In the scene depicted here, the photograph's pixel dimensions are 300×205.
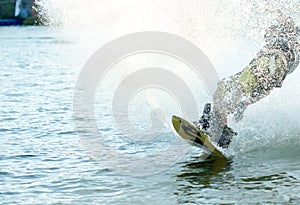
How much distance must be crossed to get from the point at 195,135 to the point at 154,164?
845 mm

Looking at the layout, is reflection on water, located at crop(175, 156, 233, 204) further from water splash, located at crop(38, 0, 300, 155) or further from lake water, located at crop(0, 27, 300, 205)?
water splash, located at crop(38, 0, 300, 155)

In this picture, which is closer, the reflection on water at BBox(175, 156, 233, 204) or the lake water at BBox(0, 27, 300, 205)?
the lake water at BBox(0, 27, 300, 205)

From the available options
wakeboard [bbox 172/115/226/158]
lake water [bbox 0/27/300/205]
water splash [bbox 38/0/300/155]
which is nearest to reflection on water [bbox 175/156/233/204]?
lake water [bbox 0/27/300/205]

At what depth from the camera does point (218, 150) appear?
9.70 meters

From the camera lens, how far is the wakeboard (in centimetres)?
951

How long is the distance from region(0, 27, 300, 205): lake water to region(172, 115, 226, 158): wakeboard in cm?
21

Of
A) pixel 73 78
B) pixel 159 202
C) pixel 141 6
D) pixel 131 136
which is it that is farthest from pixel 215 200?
pixel 73 78

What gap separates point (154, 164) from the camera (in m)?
9.62

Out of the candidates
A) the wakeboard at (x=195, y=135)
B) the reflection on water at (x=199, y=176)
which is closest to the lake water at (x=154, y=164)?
the reflection on water at (x=199, y=176)

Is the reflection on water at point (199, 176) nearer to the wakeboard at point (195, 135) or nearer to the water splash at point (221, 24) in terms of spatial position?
the wakeboard at point (195, 135)

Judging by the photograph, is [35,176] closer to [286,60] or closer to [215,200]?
[215,200]

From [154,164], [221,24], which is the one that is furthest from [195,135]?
[221,24]

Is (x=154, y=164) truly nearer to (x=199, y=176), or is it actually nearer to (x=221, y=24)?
(x=199, y=176)

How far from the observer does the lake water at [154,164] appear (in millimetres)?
7984
